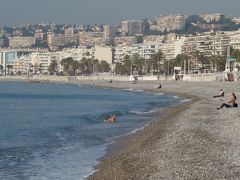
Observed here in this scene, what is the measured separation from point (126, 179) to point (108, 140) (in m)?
10.4

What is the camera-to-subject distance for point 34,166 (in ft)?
53.2

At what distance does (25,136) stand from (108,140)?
4300mm

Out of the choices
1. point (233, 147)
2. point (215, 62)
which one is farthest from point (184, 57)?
point (233, 147)

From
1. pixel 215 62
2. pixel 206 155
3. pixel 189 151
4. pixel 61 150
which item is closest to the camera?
pixel 206 155

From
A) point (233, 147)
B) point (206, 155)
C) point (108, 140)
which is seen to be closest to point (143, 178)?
point (206, 155)

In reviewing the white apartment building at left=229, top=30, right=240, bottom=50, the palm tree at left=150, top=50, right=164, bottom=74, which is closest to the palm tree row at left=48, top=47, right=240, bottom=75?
the palm tree at left=150, top=50, right=164, bottom=74

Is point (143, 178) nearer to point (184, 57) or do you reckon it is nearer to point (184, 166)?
point (184, 166)

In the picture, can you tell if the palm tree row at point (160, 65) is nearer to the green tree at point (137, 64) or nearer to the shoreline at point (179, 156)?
the green tree at point (137, 64)

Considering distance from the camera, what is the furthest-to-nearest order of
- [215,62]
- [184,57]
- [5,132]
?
[184,57], [215,62], [5,132]

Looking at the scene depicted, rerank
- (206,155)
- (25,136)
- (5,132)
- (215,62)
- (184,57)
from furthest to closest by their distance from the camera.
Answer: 1. (184,57)
2. (215,62)
3. (5,132)
4. (25,136)
5. (206,155)

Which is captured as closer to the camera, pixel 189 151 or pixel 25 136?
pixel 189 151

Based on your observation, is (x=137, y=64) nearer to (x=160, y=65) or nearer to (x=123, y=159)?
(x=160, y=65)

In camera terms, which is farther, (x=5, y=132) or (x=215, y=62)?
(x=215, y=62)

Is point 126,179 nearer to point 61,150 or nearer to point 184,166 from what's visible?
point 184,166
